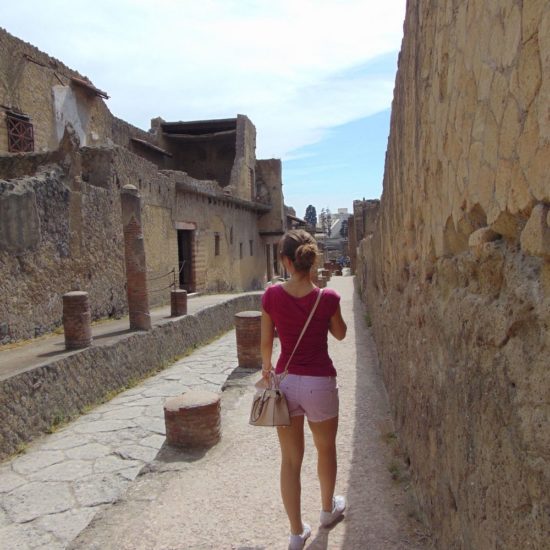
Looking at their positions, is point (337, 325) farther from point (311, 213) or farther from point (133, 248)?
point (311, 213)

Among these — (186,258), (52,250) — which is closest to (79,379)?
(52,250)

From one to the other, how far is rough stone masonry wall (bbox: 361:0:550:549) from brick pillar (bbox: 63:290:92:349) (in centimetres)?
501

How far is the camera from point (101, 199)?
9898mm

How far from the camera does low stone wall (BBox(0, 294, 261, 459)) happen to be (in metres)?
5.09

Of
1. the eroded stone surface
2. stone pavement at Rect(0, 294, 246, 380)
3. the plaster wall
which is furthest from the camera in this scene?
the plaster wall

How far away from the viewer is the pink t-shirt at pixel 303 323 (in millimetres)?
2236

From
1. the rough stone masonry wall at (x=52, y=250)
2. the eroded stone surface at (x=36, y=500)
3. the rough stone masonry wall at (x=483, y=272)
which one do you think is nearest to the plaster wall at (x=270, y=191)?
the rough stone masonry wall at (x=52, y=250)

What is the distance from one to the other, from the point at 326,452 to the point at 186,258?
44.0ft

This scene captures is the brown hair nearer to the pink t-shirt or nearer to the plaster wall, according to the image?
the pink t-shirt

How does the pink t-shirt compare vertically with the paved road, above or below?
above

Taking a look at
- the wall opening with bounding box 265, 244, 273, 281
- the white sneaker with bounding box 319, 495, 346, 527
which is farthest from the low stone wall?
the wall opening with bounding box 265, 244, 273, 281

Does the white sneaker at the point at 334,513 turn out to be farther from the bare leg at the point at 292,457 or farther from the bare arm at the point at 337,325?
the bare arm at the point at 337,325

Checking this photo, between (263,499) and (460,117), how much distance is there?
2335 millimetres

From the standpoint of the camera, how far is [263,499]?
3021 millimetres
